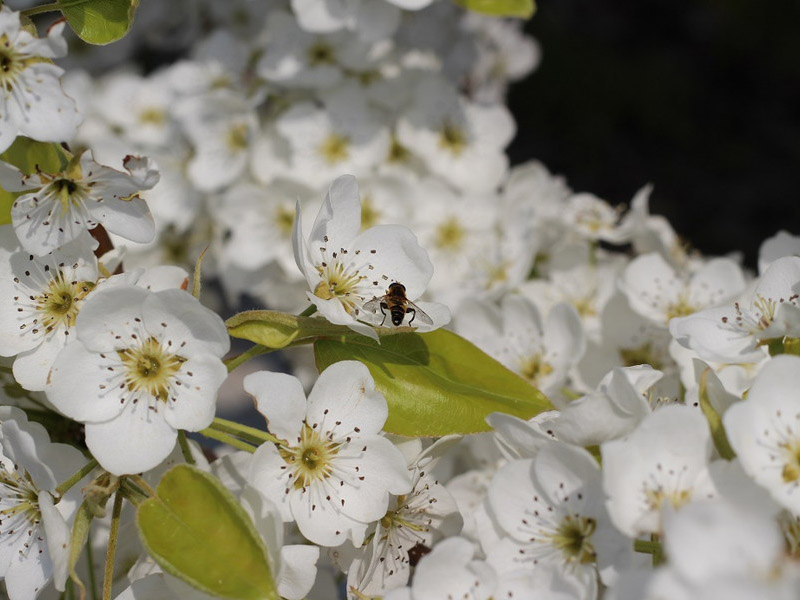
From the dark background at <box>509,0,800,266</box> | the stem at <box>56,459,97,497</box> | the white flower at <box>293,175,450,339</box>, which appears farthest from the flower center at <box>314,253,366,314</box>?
the dark background at <box>509,0,800,266</box>

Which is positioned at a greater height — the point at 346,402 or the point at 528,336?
the point at 346,402

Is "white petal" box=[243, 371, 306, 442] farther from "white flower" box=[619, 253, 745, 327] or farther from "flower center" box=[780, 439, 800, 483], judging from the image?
"white flower" box=[619, 253, 745, 327]

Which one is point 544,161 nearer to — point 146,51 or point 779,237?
point 146,51

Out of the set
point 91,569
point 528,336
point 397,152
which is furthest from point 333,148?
point 91,569

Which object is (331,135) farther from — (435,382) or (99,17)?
(435,382)

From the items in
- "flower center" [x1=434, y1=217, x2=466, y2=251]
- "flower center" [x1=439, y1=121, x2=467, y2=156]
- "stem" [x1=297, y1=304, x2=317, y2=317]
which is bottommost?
"flower center" [x1=434, y1=217, x2=466, y2=251]

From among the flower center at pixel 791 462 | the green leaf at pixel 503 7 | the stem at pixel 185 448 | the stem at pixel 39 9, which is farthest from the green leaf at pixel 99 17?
the flower center at pixel 791 462
